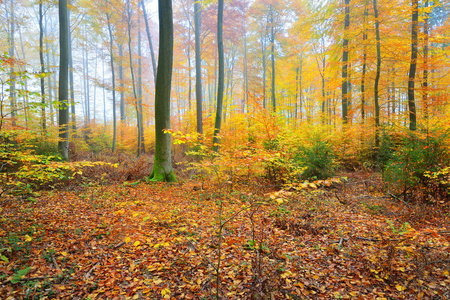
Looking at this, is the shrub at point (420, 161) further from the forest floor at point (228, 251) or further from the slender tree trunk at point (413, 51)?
the slender tree trunk at point (413, 51)

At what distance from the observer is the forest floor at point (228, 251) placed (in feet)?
7.14

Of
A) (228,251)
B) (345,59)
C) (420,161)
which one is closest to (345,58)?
(345,59)

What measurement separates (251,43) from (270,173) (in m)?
15.4

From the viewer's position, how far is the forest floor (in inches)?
85.7

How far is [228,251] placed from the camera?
296cm

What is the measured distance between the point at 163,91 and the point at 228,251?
526cm

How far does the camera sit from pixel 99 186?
6094mm

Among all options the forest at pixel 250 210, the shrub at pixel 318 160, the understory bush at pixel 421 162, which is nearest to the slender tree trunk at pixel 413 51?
the forest at pixel 250 210

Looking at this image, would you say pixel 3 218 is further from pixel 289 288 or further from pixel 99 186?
pixel 289 288

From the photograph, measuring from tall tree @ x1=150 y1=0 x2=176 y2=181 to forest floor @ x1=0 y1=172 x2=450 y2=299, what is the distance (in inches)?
77.3

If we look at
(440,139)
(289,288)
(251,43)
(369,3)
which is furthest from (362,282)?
(251,43)

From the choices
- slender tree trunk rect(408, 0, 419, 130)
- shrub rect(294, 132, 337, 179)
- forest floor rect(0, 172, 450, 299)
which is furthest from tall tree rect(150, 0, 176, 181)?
slender tree trunk rect(408, 0, 419, 130)

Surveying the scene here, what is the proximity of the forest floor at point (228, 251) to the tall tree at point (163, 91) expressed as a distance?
6.44ft

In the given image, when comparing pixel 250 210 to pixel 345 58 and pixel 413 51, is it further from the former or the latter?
pixel 345 58
